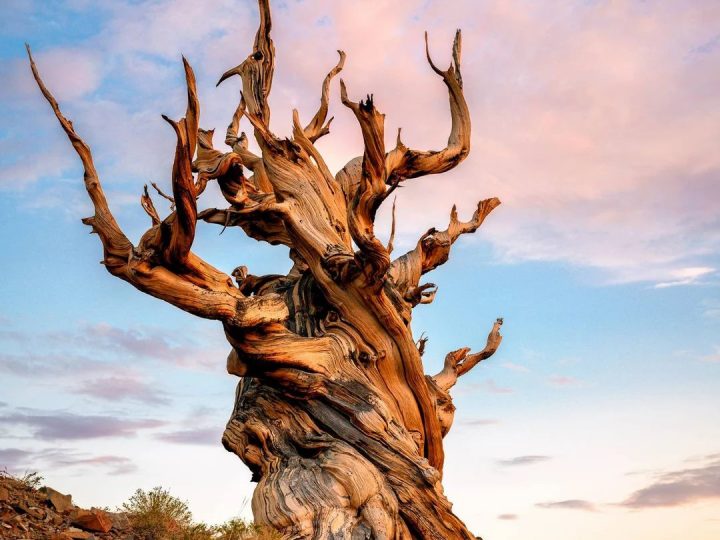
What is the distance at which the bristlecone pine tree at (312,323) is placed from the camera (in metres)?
9.09

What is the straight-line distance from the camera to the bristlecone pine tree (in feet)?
29.8

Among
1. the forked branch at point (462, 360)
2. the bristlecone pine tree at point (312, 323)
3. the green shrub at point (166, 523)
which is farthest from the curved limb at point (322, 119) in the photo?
the green shrub at point (166, 523)

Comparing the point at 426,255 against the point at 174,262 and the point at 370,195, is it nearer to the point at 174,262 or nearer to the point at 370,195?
the point at 370,195

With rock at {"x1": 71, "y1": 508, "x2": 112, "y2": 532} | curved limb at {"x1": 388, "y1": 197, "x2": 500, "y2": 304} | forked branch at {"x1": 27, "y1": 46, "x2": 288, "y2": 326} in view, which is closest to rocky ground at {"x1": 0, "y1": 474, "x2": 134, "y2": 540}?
rock at {"x1": 71, "y1": 508, "x2": 112, "y2": 532}

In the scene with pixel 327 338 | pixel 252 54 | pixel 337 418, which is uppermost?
pixel 252 54

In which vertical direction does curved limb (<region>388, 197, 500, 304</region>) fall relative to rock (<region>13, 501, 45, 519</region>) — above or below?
above

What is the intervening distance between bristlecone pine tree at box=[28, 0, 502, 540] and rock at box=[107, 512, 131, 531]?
1.41 metres

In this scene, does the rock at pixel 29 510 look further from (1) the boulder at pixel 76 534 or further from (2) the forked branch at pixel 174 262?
(2) the forked branch at pixel 174 262

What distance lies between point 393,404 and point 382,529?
79.4 inches

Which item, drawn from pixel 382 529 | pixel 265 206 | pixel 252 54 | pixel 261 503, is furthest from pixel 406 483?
pixel 252 54

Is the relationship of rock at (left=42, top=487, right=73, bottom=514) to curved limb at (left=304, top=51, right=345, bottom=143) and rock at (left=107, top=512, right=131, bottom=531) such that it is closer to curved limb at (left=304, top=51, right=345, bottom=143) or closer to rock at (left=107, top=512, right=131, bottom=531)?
rock at (left=107, top=512, right=131, bottom=531)

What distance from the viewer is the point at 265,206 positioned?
10930mm

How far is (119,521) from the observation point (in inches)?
360

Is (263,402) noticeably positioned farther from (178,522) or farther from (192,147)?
(192,147)
